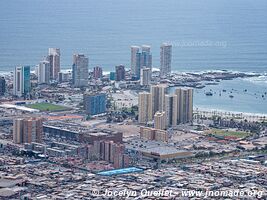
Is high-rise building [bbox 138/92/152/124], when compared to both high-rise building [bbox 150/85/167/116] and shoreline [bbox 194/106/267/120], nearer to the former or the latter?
high-rise building [bbox 150/85/167/116]

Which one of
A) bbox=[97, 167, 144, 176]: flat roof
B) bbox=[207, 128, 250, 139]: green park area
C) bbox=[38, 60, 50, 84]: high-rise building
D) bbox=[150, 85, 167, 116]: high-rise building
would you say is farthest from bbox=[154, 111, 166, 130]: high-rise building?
bbox=[38, 60, 50, 84]: high-rise building

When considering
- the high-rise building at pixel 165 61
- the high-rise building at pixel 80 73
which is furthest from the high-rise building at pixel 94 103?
the high-rise building at pixel 165 61

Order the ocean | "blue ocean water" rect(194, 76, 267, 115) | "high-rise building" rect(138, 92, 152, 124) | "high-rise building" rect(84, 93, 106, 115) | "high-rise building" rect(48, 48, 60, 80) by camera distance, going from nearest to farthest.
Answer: "high-rise building" rect(138, 92, 152, 124)
"high-rise building" rect(84, 93, 106, 115)
"blue ocean water" rect(194, 76, 267, 115)
"high-rise building" rect(48, 48, 60, 80)
the ocean

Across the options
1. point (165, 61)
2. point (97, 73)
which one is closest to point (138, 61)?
point (165, 61)

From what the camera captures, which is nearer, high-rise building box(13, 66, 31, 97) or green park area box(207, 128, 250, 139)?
green park area box(207, 128, 250, 139)

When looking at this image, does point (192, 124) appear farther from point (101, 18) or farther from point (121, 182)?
point (101, 18)

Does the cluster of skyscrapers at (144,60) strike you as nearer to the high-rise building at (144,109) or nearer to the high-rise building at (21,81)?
the high-rise building at (21,81)
